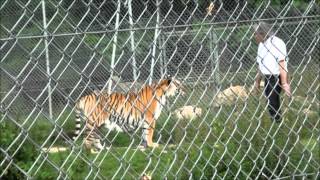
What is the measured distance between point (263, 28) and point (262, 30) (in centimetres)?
2

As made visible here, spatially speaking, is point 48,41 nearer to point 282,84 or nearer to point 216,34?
point 216,34

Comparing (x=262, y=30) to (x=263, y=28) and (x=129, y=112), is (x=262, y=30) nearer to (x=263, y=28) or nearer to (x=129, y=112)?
(x=263, y=28)

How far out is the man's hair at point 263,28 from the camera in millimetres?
3442

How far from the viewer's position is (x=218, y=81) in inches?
133

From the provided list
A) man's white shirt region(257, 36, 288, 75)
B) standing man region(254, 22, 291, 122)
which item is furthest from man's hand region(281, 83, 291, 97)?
man's white shirt region(257, 36, 288, 75)

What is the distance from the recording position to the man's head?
3.45 metres

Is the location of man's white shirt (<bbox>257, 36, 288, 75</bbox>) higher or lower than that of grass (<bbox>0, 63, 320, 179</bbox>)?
higher

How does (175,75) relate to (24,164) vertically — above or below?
above

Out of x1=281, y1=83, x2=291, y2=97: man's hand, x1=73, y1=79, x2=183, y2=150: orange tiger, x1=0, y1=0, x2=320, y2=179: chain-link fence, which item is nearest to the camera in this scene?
x1=0, y1=0, x2=320, y2=179: chain-link fence

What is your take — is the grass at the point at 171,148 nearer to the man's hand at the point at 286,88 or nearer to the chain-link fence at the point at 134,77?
the chain-link fence at the point at 134,77

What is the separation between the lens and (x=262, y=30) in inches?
141

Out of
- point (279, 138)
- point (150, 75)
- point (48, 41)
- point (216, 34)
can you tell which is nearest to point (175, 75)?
point (150, 75)

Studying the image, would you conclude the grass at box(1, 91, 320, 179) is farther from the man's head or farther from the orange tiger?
the man's head

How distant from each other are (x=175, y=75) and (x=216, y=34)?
650 millimetres
